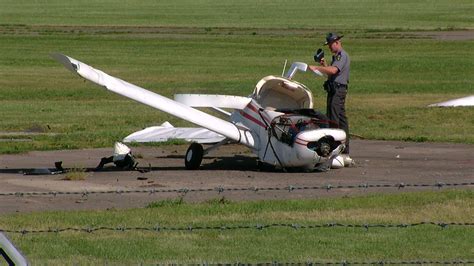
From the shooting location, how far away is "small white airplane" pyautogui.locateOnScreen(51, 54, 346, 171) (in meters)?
18.1

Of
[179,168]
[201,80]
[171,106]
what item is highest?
[201,80]

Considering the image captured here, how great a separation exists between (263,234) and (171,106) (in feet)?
19.9

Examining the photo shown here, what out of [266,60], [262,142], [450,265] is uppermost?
[266,60]

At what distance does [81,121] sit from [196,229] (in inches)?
572

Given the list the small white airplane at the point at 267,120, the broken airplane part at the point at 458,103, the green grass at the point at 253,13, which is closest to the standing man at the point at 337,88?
the small white airplane at the point at 267,120

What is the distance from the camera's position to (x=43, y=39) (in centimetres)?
5694

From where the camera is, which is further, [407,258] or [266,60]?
[266,60]

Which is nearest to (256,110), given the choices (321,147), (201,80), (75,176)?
(321,147)

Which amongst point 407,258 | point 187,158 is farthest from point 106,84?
point 407,258

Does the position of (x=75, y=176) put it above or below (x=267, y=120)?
below

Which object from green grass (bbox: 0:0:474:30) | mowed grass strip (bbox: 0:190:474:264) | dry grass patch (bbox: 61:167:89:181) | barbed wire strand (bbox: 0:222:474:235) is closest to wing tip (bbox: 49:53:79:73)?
dry grass patch (bbox: 61:167:89:181)

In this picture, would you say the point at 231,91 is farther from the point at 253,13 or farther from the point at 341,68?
the point at 253,13

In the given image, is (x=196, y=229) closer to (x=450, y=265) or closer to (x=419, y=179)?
(x=450, y=265)

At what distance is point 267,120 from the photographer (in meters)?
18.7
